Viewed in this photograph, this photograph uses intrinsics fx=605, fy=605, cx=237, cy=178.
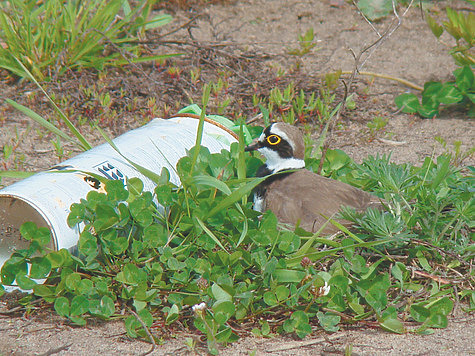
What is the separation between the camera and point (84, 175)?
341cm

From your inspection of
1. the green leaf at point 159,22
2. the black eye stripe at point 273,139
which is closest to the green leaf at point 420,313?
the black eye stripe at point 273,139

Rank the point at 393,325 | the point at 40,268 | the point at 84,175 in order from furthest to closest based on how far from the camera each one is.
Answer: the point at 84,175 → the point at 40,268 → the point at 393,325

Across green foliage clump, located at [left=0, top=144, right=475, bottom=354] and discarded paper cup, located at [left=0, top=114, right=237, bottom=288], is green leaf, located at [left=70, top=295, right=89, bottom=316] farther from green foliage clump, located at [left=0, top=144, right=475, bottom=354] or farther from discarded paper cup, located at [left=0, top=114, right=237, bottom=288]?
discarded paper cup, located at [left=0, top=114, right=237, bottom=288]

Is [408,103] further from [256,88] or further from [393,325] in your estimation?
[393,325]

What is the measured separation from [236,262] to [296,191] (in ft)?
2.50

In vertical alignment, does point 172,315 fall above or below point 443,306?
above

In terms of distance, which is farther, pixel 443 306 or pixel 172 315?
pixel 443 306

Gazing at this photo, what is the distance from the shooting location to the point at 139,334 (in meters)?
2.82

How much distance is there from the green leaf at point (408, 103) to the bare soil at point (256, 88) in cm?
7

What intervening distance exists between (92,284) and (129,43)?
3503 millimetres

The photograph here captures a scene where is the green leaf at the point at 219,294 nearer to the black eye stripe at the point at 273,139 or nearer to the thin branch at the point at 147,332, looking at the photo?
the thin branch at the point at 147,332

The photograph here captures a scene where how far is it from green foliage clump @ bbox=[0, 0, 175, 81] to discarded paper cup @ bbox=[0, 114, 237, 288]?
155 cm

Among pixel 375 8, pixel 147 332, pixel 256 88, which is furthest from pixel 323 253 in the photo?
pixel 375 8

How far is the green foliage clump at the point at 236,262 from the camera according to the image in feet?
9.52
